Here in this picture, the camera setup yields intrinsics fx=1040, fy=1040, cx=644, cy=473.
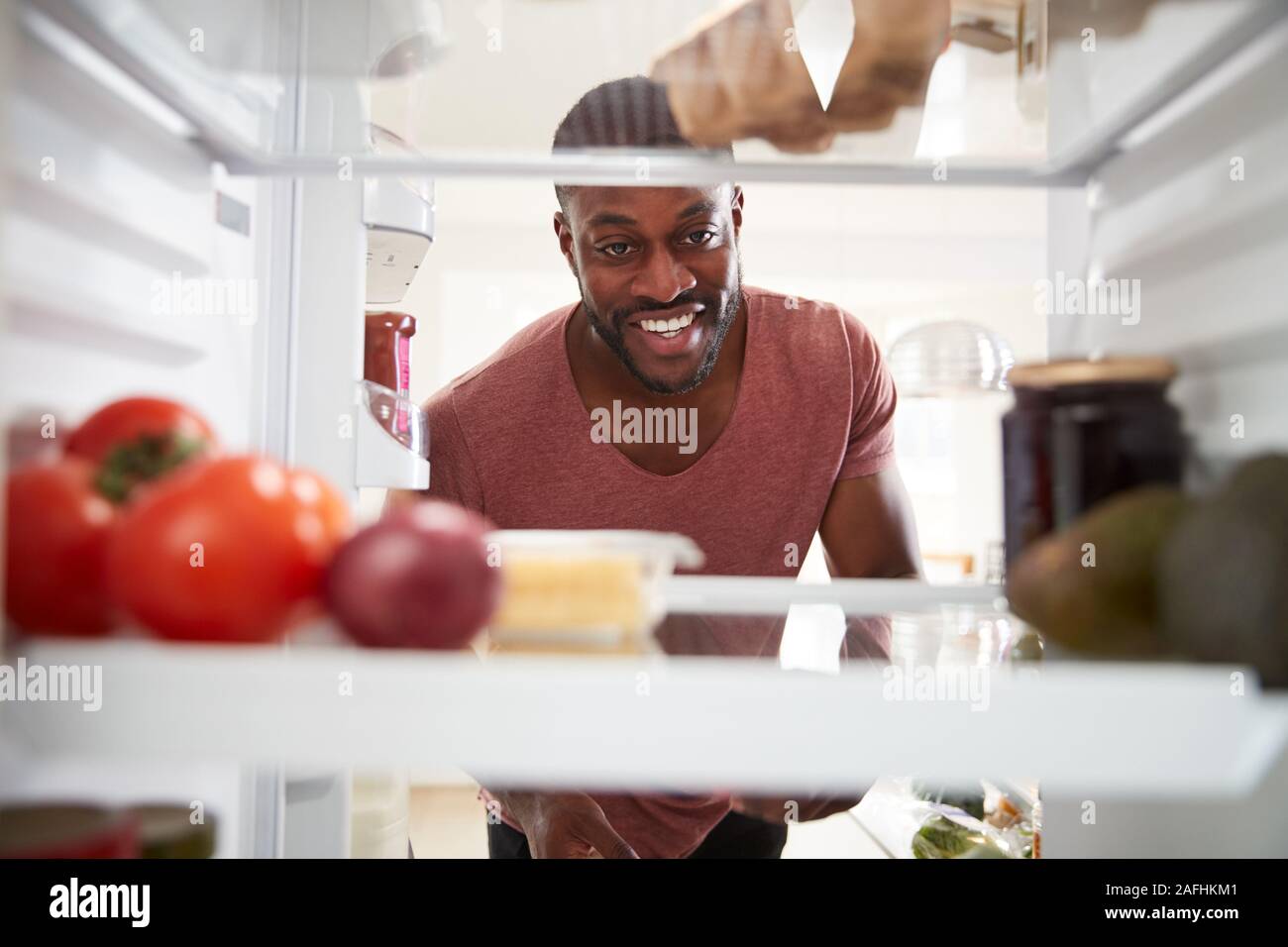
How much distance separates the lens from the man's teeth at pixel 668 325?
1439 mm

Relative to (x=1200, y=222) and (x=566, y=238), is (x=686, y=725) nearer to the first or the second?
(x=1200, y=222)

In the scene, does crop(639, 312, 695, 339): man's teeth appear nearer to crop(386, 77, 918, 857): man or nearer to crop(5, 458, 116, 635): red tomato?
crop(386, 77, 918, 857): man

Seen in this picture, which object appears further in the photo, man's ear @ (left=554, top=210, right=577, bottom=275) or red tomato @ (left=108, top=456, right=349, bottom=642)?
man's ear @ (left=554, top=210, right=577, bottom=275)

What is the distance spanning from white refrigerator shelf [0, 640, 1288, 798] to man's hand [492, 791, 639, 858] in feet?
2.66

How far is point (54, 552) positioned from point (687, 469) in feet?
3.18

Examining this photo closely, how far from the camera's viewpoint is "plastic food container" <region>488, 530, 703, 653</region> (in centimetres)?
58

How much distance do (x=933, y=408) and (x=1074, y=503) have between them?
548 cm

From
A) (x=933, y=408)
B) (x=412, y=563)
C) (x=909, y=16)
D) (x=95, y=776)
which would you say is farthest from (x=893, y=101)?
(x=933, y=408)

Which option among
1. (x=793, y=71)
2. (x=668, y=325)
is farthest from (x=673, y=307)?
(x=793, y=71)

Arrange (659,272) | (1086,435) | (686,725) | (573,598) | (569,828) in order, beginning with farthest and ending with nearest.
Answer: (659,272) < (569,828) < (1086,435) < (573,598) < (686,725)

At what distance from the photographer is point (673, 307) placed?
1429 mm

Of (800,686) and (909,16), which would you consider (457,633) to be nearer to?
(800,686)

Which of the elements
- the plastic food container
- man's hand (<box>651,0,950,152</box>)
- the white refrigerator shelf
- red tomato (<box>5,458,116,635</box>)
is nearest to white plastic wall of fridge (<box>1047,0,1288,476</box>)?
man's hand (<box>651,0,950,152</box>)

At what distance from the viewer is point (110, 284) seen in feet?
2.47
